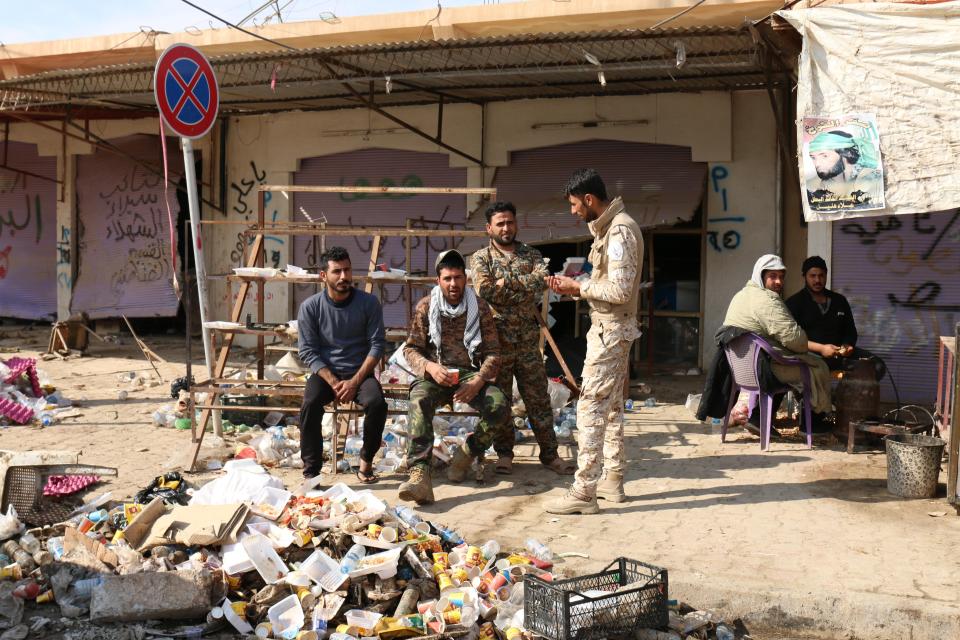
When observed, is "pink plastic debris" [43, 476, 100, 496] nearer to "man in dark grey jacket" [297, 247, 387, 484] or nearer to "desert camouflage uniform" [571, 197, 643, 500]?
"man in dark grey jacket" [297, 247, 387, 484]

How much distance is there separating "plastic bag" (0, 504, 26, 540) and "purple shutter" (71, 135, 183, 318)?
9.14 m

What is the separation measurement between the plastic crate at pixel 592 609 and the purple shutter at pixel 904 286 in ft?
18.5

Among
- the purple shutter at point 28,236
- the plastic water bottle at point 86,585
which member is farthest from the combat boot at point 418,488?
the purple shutter at point 28,236

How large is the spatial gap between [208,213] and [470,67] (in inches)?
220

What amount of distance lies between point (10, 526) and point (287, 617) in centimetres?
181

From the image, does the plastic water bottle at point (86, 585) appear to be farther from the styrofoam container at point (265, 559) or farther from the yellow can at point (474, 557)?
the yellow can at point (474, 557)

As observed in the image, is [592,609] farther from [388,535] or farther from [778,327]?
[778,327]

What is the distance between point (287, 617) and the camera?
4.02 meters

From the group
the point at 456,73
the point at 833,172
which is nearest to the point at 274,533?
the point at 833,172

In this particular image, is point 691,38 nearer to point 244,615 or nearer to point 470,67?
point 470,67

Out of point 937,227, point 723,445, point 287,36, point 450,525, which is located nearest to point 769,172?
point 937,227

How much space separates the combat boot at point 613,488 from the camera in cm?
569

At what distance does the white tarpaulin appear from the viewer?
20.7 feet

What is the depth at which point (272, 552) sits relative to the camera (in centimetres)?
435
